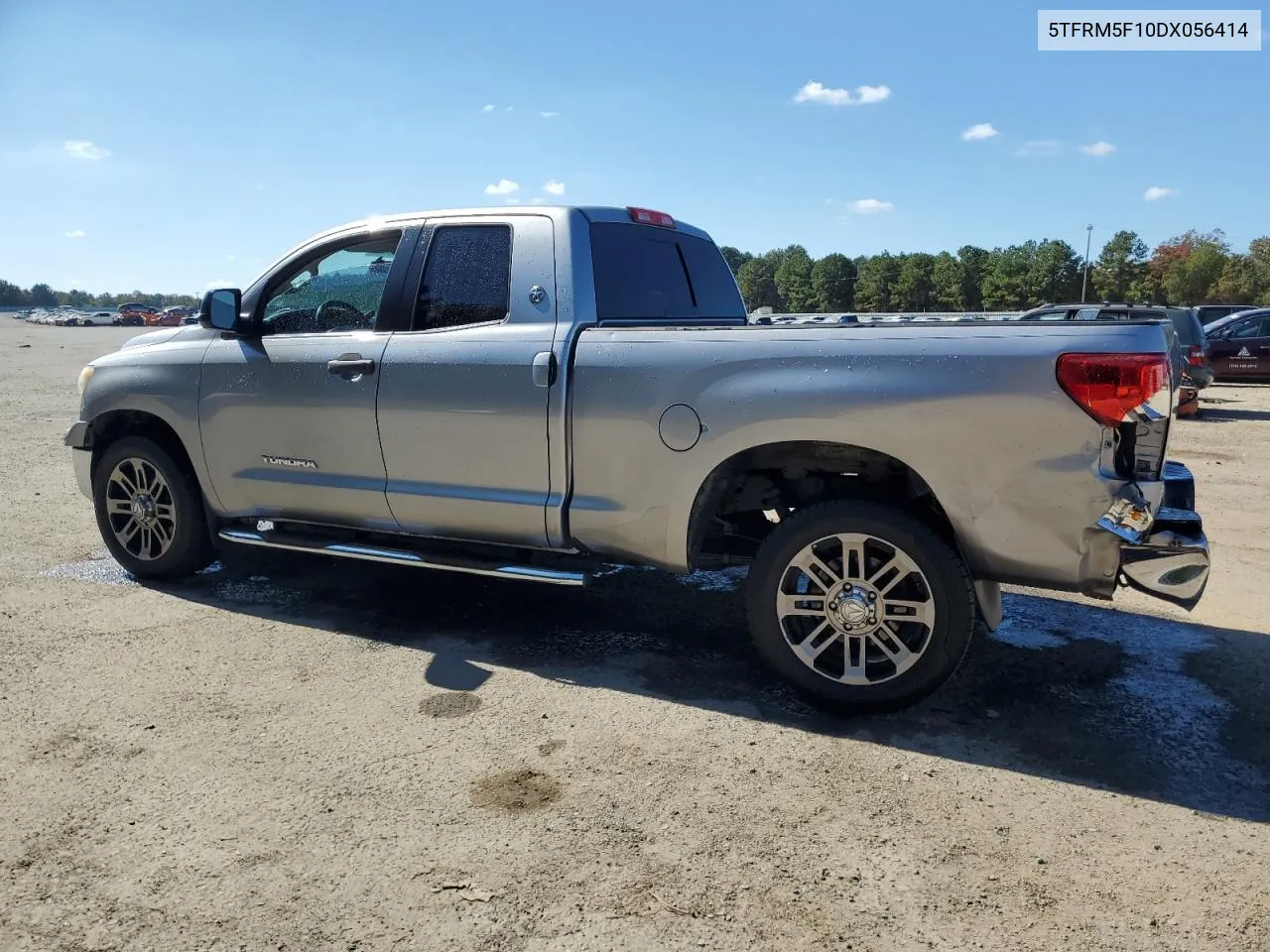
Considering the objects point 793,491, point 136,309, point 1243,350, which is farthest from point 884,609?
point 136,309

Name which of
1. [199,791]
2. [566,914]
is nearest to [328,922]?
[566,914]

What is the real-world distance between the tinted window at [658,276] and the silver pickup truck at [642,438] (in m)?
0.02

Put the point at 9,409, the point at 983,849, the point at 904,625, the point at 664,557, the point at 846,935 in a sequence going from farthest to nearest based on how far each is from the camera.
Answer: the point at 9,409
the point at 664,557
the point at 904,625
the point at 983,849
the point at 846,935

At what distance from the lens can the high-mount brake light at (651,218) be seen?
464 centimetres

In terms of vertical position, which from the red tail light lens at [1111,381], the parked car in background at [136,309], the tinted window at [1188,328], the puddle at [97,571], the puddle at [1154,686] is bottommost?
the puddle at [1154,686]

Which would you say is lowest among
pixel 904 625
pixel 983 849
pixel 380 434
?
pixel 983 849

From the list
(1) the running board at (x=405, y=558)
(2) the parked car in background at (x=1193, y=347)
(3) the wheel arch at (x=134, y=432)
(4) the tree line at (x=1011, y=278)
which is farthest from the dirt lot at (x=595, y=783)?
(4) the tree line at (x=1011, y=278)

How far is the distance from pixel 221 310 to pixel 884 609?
147 inches

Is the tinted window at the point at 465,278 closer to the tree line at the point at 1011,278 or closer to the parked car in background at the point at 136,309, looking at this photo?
the tree line at the point at 1011,278

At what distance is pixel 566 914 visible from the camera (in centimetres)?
241

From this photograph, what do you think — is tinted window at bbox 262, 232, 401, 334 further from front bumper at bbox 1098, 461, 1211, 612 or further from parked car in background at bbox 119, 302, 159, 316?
parked car in background at bbox 119, 302, 159, 316

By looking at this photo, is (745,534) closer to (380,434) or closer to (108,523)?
(380,434)

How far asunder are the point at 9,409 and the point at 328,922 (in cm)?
1487

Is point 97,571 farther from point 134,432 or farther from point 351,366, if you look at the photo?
point 351,366
